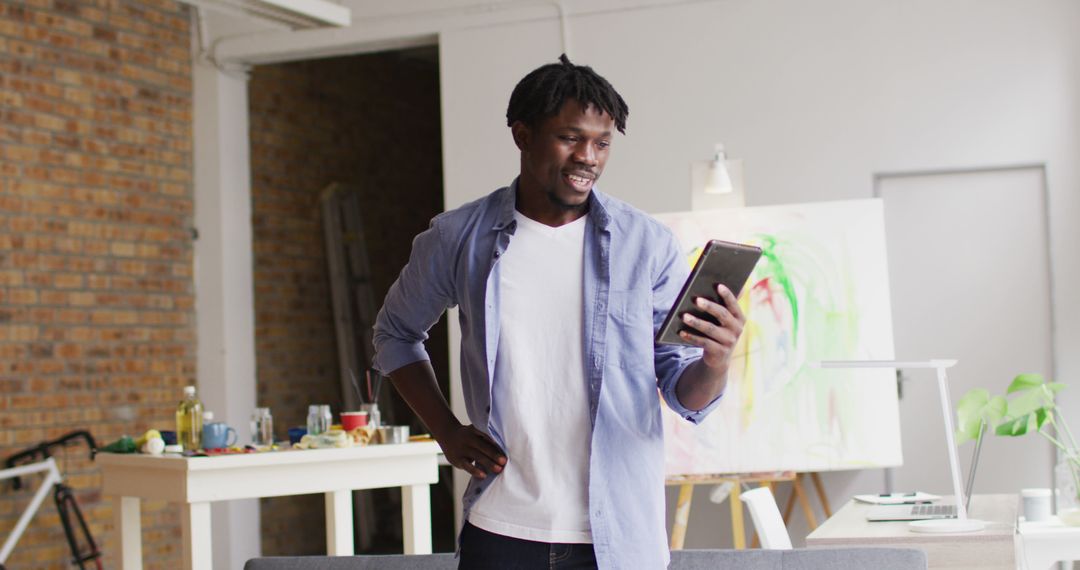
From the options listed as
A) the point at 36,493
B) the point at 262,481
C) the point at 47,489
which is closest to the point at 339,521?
the point at 262,481

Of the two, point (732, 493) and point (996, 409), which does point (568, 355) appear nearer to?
point (996, 409)

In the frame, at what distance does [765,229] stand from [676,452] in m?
1.02

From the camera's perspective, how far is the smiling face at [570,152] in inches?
67.4

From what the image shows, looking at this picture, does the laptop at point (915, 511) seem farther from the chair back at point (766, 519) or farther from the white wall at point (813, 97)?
the white wall at point (813, 97)

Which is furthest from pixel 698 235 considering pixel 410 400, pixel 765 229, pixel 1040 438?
pixel 410 400

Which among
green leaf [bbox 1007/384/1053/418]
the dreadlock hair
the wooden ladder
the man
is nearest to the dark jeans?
the man

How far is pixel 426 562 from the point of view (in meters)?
2.79

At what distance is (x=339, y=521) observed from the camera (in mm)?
4305

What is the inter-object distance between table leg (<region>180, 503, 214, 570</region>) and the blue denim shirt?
2.30m

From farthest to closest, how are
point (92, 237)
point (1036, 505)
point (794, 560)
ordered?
point (92, 237) < point (1036, 505) < point (794, 560)

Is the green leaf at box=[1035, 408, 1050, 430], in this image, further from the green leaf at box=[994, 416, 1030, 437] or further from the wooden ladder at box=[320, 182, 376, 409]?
the wooden ladder at box=[320, 182, 376, 409]

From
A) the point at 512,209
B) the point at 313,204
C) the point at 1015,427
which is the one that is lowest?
the point at 1015,427

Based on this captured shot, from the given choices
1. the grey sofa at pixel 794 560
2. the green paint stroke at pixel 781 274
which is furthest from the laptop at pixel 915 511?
the green paint stroke at pixel 781 274

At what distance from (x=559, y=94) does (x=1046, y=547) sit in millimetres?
2374
